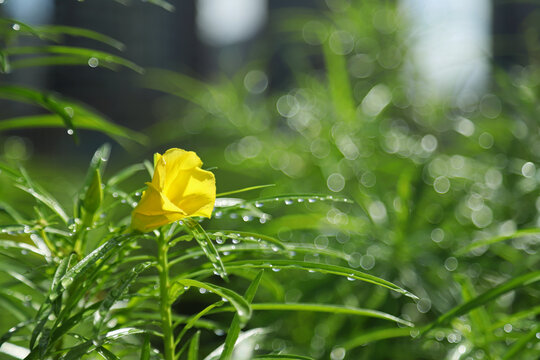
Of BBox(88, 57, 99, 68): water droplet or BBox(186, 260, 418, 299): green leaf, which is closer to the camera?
BBox(186, 260, 418, 299): green leaf

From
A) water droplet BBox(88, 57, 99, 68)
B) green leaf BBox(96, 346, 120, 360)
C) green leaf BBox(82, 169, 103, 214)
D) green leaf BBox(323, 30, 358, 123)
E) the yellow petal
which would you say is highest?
green leaf BBox(323, 30, 358, 123)

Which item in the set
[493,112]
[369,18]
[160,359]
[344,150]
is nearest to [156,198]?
[160,359]

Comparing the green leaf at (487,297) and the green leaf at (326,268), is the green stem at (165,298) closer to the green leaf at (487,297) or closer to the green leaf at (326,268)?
the green leaf at (326,268)

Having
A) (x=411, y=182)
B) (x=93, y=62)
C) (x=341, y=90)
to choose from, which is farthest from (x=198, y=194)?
(x=341, y=90)

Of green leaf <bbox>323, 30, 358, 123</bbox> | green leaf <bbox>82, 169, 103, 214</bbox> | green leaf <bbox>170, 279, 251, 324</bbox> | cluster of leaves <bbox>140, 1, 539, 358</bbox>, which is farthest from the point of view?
green leaf <bbox>323, 30, 358, 123</bbox>

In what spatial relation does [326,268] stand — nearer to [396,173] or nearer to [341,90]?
[396,173]

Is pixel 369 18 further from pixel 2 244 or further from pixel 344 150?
pixel 2 244

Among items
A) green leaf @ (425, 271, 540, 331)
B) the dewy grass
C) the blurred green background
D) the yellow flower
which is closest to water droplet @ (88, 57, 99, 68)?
the blurred green background

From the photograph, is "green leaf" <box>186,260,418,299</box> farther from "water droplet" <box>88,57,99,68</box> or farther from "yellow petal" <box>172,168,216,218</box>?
"water droplet" <box>88,57,99,68</box>

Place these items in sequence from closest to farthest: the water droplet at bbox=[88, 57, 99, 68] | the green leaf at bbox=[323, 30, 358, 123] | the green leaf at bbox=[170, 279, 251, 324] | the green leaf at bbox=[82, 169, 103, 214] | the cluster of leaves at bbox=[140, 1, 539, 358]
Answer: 1. the green leaf at bbox=[170, 279, 251, 324]
2. the green leaf at bbox=[82, 169, 103, 214]
3. the water droplet at bbox=[88, 57, 99, 68]
4. the cluster of leaves at bbox=[140, 1, 539, 358]
5. the green leaf at bbox=[323, 30, 358, 123]
